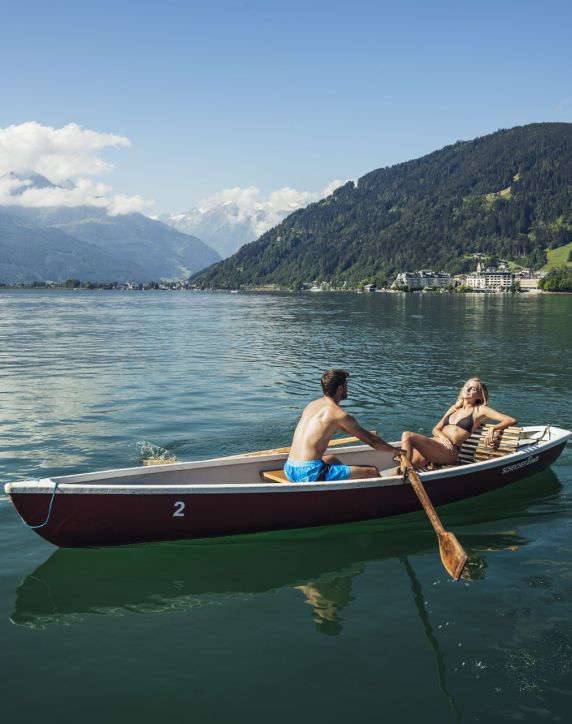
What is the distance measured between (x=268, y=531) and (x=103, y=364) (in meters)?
26.7

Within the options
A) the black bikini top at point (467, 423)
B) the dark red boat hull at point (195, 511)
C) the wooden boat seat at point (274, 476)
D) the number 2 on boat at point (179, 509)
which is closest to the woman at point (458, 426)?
the black bikini top at point (467, 423)

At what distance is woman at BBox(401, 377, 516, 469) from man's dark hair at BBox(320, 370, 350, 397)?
263cm

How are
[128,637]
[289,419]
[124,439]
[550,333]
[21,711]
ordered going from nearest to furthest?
[21,711] < [128,637] < [124,439] < [289,419] < [550,333]

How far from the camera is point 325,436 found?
11273 mm

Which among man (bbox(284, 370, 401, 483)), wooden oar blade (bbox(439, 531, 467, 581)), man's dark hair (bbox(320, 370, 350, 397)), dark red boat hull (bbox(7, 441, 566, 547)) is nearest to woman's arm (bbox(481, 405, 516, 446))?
dark red boat hull (bbox(7, 441, 566, 547))

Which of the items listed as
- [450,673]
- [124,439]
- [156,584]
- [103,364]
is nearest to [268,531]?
[156,584]

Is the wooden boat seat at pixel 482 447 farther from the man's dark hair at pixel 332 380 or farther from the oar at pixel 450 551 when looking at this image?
the man's dark hair at pixel 332 380

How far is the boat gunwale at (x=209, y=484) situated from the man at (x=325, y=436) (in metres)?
0.34

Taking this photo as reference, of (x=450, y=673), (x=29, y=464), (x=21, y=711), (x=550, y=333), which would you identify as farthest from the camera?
(x=550, y=333)

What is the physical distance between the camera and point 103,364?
3631cm

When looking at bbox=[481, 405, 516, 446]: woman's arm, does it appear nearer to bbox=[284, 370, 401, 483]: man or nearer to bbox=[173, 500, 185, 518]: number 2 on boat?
bbox=[284, 370, 401, 483]: man

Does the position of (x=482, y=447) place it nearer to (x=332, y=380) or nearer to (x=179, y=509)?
(x=332, y=380)

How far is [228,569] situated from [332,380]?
348 cm

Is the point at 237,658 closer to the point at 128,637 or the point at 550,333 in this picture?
the point at 128,637
